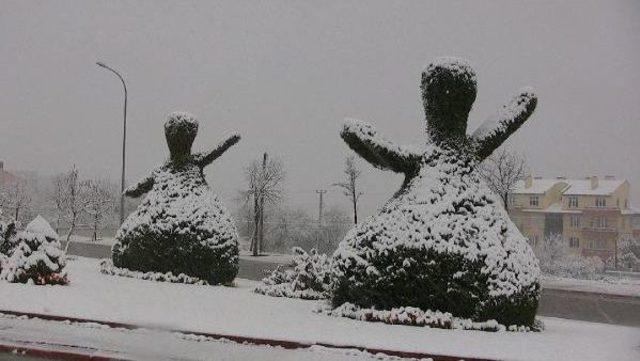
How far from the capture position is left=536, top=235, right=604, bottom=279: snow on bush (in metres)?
44.4

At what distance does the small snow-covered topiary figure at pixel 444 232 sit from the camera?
7.91 m

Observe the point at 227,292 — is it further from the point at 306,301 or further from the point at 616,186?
the point at 616,186

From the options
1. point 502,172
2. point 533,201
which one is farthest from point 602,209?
point 502,172

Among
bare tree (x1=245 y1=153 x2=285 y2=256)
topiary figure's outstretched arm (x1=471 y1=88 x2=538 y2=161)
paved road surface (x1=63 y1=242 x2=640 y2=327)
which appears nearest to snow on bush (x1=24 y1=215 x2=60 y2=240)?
paved road surface (x1=63 y1=242 x2=640 y2=327)

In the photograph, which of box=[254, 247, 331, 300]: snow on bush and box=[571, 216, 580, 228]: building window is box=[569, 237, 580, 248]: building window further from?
box=[254, 247, 331, 300]: snow on bush

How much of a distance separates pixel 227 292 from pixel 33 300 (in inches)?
133

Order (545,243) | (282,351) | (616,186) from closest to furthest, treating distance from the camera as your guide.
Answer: (282,351) < (545,243) < (616,186)

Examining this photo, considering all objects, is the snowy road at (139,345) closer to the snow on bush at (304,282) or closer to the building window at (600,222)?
the snow on bush at (304,282)

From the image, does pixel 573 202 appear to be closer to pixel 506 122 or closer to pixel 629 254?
pixel 629 254

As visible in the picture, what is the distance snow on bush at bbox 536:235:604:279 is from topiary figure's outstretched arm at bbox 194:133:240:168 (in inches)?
1405

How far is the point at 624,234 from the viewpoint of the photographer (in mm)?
57469

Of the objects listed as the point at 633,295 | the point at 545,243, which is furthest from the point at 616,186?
the point at 633,295

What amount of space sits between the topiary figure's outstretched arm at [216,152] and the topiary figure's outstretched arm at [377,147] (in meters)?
5.04

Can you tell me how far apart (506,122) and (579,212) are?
55.6m
